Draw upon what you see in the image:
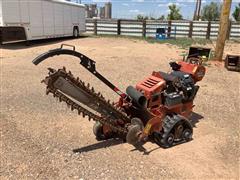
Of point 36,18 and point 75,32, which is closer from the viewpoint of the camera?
point 36,18

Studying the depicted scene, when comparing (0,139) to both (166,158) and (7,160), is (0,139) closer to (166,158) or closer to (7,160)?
(7,160)

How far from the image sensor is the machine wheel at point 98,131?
516 centimetres

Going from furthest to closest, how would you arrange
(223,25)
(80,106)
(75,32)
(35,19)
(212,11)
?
(212,11), (75,32), (35,19), (223,25), (80,106)

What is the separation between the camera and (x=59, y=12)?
20.8 meters

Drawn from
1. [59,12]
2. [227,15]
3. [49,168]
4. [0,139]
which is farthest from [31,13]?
[49,168]

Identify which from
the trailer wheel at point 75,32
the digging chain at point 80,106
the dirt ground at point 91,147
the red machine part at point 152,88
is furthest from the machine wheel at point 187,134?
the trailer wheel at point 75,32

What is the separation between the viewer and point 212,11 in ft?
212

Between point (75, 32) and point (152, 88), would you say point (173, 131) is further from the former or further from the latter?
point (75, 32)

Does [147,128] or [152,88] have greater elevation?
[152,88]

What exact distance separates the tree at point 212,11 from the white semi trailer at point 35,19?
47.5 metres

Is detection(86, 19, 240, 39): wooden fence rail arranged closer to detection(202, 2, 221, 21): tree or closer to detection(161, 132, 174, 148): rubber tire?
detection(161, 132, 174, 148): rubber tire

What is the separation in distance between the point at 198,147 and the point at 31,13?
14.9 metres

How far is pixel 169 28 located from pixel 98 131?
23.4m

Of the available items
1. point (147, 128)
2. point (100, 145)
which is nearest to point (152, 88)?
point (147, 128)
